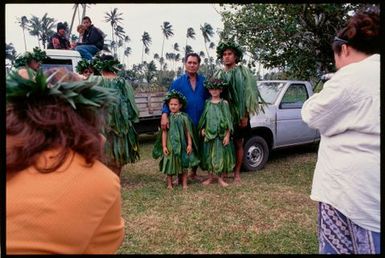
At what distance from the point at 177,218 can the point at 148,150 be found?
16.1 ft

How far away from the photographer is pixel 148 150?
9.12 metres

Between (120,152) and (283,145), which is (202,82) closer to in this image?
(120,152)

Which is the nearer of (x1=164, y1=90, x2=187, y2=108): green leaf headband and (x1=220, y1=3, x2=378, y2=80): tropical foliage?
(x1=164, y1=90, x2=187, y2=108): green leaf headband

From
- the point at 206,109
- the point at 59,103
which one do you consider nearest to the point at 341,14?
the point at 206,109

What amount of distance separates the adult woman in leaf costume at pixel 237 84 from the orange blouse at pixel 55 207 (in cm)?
441

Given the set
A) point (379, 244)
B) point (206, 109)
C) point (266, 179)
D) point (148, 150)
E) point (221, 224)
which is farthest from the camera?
point (148, 150)

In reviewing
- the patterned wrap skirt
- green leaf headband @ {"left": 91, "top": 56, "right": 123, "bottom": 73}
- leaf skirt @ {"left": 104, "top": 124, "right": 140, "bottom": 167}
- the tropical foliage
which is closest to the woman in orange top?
the patterned wrap skirt

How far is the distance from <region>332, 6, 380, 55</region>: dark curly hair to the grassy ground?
2.13 meters

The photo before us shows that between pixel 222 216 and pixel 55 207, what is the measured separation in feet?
11.2

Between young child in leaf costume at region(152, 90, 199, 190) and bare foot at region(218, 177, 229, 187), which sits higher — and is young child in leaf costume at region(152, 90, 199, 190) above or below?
above

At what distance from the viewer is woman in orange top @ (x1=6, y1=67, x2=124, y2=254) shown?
115 centimetres

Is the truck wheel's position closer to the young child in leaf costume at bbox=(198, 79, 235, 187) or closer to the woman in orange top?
the young child in leaf costume at bbox=(198, 79, 235, 187)

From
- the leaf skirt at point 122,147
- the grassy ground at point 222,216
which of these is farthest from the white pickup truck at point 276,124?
the leaf skirt at point 122,147

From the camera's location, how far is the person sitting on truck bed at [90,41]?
7996 millimetres
